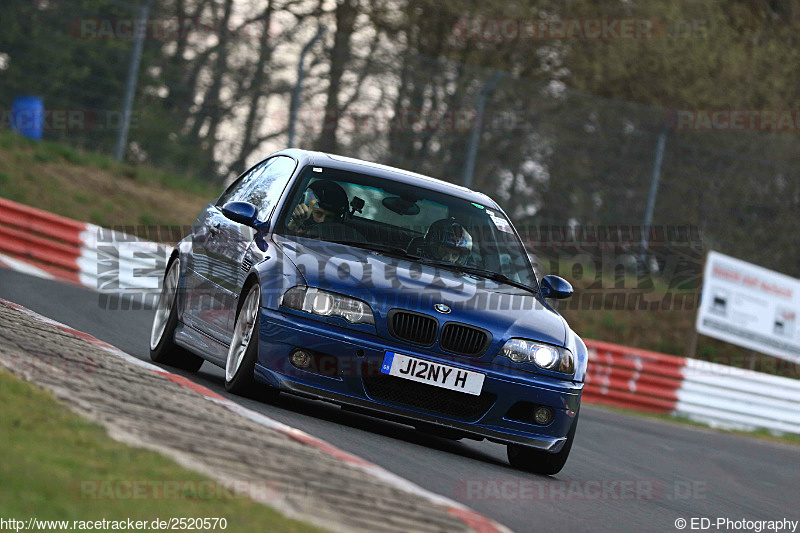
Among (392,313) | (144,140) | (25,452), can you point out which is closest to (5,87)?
(144,140)

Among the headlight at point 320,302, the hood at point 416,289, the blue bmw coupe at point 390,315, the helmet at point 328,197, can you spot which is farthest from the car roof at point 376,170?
the headlight at point 320,302

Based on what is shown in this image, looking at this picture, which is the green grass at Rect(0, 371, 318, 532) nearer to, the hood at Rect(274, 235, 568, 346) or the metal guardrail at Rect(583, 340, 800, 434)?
the hood at Rect(274, 235, 568, 346)

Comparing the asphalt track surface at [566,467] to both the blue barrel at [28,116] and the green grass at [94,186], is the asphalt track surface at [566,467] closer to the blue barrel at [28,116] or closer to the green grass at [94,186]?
the green grass at [94,186]

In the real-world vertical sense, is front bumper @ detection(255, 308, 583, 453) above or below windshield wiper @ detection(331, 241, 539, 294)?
below

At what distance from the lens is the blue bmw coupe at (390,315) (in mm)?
7258

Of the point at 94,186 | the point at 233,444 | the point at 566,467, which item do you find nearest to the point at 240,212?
the point at 566,467

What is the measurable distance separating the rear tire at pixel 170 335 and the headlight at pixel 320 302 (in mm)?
2052

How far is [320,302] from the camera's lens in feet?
23.9

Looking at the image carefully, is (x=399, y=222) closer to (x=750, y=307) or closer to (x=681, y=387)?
(x=681, y=387)

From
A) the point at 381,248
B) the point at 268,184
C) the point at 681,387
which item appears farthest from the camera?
the point at 681,387

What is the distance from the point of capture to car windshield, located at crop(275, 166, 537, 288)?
813cm

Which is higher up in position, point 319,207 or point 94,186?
point 319,207

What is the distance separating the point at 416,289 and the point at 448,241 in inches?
40.2

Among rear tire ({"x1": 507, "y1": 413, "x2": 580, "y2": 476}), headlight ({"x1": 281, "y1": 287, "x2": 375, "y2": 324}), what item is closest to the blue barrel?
headlight ({"x1": 281, "y1": 287, "x2": 375, "y2": 324})
